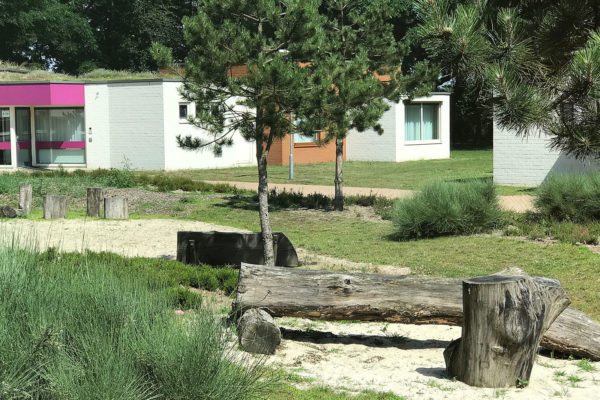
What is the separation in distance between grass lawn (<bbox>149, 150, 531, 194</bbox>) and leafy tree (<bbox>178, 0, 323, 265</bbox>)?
10759mm

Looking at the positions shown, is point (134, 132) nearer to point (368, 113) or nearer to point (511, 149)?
point (511, 149)

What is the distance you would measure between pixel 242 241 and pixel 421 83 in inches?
319

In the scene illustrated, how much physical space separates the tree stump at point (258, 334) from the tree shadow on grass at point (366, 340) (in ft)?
2.36

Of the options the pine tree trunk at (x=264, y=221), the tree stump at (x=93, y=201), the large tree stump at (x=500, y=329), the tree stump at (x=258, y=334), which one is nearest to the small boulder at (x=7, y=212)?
the tree stump at (x=93, y=201)

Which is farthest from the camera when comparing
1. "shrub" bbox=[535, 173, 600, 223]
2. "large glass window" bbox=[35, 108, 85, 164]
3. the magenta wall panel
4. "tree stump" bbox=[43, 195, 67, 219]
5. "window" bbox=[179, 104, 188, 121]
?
"large glass window" bbox=[35, 108, 85, 164]

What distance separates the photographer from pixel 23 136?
95.2ft

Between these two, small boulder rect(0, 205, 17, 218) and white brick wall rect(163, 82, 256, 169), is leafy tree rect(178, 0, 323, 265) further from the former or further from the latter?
white brick wall rect(163, 82, 256, 169)

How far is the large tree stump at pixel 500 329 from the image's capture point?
5.58 meters

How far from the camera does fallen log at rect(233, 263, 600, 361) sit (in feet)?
22.0

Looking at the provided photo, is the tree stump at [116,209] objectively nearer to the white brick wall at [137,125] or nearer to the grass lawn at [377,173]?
the grass lawn at [377,173]

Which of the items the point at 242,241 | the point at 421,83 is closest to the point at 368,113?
the point at 421,83

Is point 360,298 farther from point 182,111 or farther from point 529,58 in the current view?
point 182,111

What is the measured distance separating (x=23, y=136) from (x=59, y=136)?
128 cm

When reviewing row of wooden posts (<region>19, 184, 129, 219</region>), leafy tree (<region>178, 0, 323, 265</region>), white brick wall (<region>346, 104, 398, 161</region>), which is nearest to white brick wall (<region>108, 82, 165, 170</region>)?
white brick wall (<region>346, 104, 398, 161</region>)
